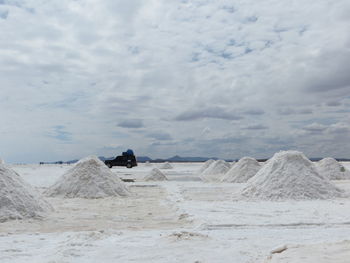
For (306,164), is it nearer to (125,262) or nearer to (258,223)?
(258,223)

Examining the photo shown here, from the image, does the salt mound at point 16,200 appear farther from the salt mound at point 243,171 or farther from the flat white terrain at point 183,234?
the salt mound at point 243,171

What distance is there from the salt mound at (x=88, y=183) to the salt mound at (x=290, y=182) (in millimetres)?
4692

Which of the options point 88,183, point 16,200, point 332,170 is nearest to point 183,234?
point 16,200

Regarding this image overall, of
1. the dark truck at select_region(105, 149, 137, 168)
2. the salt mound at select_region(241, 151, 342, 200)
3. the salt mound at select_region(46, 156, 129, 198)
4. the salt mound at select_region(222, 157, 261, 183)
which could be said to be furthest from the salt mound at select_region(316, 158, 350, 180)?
the dark truck at select_region(105, 149, 137, 168)

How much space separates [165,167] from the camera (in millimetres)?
43594

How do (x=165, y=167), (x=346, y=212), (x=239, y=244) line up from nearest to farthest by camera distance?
(x=239, y=244), (x=346, y=212), (x=165, y=167)

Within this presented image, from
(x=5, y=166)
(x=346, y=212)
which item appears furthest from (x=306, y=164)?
(x=5, y=166)

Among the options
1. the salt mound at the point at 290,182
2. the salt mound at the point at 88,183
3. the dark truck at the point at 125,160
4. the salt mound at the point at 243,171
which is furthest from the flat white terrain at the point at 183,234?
the dark truck at the point at 125,160

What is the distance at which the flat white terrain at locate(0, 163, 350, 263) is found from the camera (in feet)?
15.2

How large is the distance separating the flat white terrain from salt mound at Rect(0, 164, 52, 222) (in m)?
0.31

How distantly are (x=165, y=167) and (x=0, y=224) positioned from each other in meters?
36.8

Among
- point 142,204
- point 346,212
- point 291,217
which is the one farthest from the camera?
point 142,204

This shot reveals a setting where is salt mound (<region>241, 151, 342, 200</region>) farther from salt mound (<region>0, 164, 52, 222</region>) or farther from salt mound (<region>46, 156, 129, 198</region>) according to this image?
salt mound (<region>0, 164, 52, 222</region>)

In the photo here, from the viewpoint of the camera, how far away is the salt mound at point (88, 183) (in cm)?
1217
